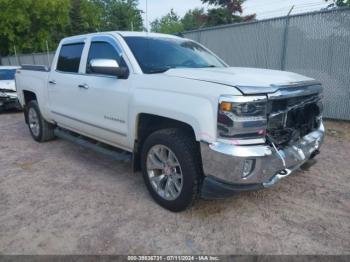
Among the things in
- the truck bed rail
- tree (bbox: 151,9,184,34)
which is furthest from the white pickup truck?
tree (bbox: 151,9,184,34)

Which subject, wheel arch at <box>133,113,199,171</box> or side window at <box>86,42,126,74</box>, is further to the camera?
side window at <box>86,42,126,74</box>

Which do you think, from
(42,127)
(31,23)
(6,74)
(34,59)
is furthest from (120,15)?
(42,127)

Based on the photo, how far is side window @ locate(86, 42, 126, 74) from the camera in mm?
3881

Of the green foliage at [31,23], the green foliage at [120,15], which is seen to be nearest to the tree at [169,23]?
the green foliage at [120,15]

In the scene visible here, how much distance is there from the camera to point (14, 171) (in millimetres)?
4738

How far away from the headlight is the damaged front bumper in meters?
0.10

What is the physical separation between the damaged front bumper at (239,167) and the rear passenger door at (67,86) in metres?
2.49

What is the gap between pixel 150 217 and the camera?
3.32 metres

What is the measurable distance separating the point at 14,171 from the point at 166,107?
9.62 ft

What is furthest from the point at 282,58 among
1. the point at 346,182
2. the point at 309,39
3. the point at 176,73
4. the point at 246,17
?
the point at 246,17

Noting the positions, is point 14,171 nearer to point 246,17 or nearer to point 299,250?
point 299,250

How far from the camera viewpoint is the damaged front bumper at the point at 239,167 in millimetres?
2707

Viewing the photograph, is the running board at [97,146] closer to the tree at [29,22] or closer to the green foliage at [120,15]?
the tree at [29,22]

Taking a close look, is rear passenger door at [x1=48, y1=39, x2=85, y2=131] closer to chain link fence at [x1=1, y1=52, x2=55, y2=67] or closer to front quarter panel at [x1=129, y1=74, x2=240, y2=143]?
front quarter panel at [x1=129, y1=74, x2=240, y2=143]
